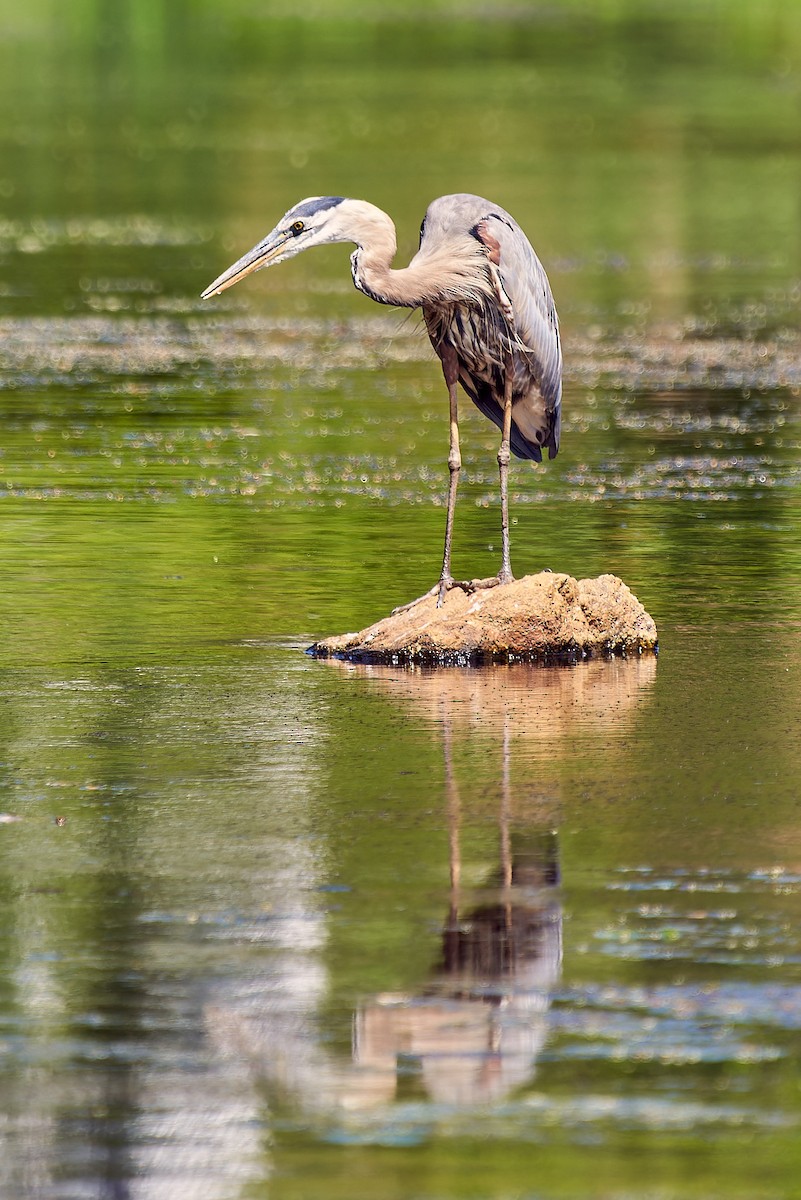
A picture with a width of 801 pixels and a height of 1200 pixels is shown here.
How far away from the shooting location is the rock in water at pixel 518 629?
10156 millimetres

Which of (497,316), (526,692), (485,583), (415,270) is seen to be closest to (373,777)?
(526,692)

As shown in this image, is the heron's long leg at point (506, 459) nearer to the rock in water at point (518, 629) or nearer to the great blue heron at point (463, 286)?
the great blue heron at point (463, 286)

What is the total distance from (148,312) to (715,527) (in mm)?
10157

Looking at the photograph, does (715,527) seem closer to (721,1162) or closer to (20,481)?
(20,481)

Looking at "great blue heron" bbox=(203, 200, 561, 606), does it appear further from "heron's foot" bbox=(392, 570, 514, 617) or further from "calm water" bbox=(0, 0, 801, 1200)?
"calm water" bbox=(0, 0, 801, 1200)

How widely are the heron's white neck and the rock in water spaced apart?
1.20m

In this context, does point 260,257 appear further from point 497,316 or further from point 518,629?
point 518,629

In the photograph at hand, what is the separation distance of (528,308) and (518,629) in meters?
1.53

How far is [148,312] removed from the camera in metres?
22.5

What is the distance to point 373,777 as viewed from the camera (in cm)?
823

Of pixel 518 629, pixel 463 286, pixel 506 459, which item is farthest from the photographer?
pixel 506 459

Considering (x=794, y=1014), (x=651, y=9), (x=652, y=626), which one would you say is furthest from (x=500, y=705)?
(x=651, y=9)

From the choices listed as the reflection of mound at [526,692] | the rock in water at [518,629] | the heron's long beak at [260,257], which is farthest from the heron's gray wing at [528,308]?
the reflection of mound at [526,692]

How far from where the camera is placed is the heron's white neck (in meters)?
10.4
